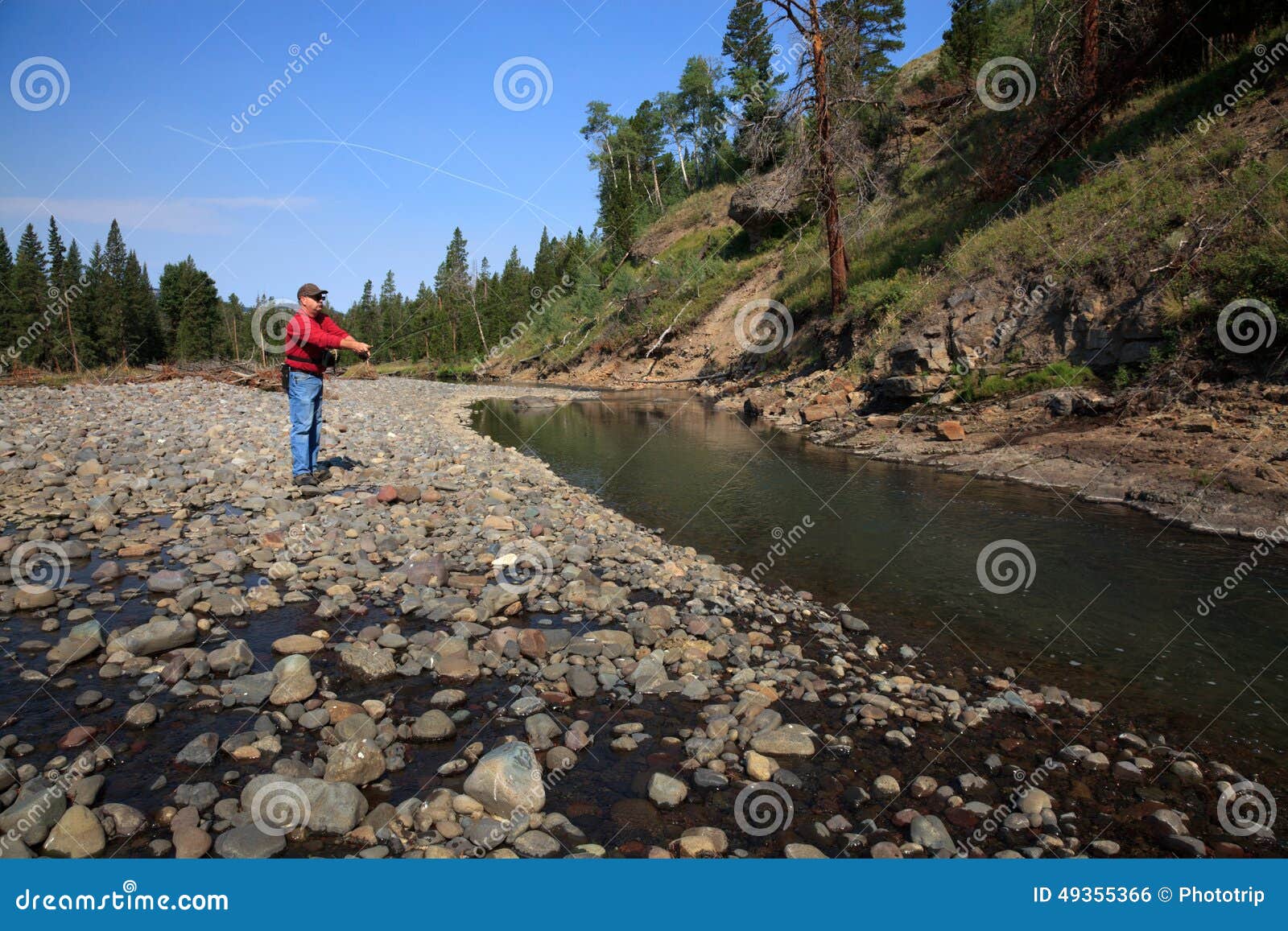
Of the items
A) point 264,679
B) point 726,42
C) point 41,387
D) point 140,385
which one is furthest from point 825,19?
point 726,42

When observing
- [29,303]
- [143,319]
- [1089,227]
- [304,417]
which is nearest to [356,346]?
[304,417]

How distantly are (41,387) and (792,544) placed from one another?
→ 2922 cm

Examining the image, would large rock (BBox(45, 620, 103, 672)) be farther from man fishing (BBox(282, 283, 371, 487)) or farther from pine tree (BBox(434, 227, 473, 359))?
pine tree (BBox(434, 227, 473, 359))

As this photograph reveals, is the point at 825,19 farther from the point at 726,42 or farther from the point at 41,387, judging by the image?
the point at 726,42

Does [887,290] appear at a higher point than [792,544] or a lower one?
higher

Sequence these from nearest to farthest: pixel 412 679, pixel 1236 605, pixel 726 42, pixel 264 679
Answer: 1. pixel 264 679
2. pixel 412 679
3. pixel 1236 605
4. pixel 726 42

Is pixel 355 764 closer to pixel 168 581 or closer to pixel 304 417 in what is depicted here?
pixel 168 581

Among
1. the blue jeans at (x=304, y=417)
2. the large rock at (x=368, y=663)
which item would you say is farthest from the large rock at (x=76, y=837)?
the blue jeans at (x=304, y=417)

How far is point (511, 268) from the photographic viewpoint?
98.4m

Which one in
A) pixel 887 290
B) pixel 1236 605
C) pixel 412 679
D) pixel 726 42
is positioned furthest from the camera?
pixel 726 42

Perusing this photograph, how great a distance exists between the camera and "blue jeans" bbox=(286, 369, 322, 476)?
31.0 ft

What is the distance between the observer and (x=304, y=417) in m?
9.77

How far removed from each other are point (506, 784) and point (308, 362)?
770 centimetres

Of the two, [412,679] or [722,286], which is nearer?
[412,679]
